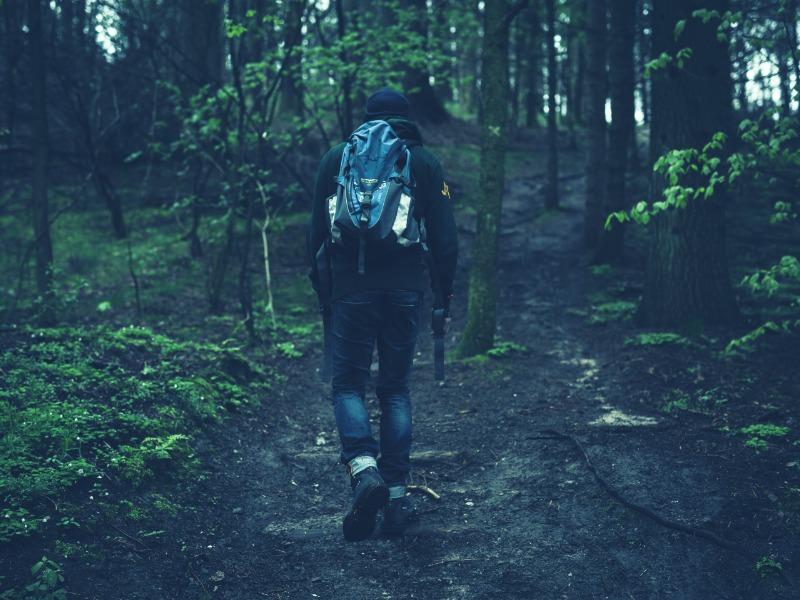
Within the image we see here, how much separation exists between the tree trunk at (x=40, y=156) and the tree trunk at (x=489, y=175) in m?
5.70

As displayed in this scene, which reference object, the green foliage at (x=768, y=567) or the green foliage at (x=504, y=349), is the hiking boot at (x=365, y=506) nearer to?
the green foliage at (x=768, y=567)

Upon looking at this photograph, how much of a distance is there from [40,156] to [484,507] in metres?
8.53

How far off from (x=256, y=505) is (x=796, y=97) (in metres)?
4.94

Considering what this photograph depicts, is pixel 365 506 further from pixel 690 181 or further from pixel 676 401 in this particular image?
pixel 690 181

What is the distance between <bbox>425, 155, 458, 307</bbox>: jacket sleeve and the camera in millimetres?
4504

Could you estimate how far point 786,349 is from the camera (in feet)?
26.6

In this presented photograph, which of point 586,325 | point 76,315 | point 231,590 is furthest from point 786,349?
point 76,315

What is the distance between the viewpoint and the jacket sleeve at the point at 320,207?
4.50m

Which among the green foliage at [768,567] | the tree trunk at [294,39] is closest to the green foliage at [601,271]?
Answer: the tree trunk at [294,39]

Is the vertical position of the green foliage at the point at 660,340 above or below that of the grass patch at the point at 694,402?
above

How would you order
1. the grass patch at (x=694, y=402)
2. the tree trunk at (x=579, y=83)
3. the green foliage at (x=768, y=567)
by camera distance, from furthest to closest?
the tree trunk at (x=579, y=83) < the grass patch at (x=694, y=402) < the green foliage at (x=768, y=567)

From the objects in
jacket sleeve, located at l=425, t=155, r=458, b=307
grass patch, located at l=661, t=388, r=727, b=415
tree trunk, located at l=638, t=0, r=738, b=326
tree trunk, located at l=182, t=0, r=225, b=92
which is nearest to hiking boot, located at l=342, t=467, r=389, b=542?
jacket sleeve, located at l=425, t=155, r=458, b=307

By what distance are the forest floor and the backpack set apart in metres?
1.81

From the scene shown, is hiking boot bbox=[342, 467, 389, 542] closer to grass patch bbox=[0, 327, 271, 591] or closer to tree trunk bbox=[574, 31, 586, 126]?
grass patch bbox=[0, 327, 271, 591]
